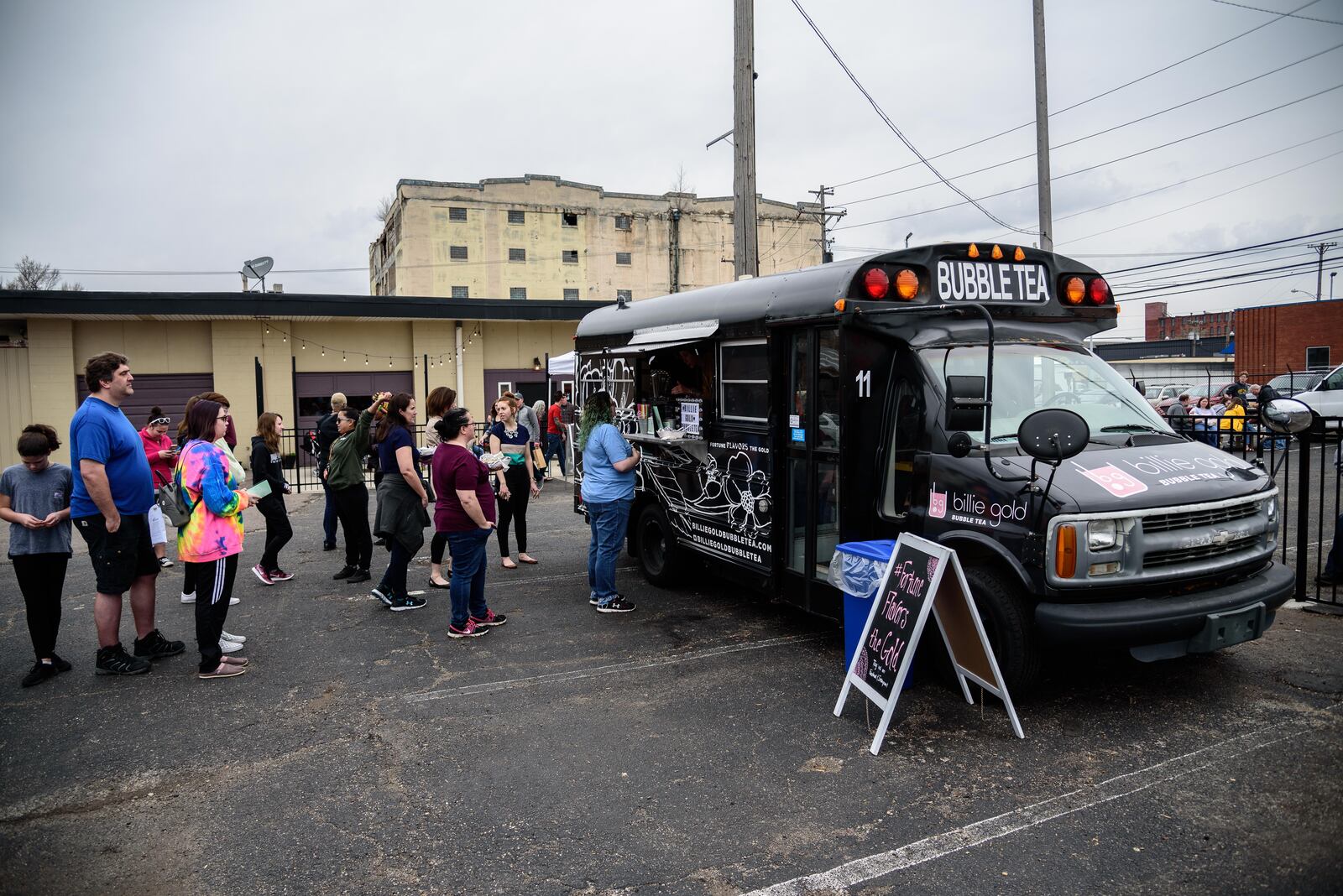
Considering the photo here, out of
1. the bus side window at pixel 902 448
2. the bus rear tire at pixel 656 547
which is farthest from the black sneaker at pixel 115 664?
the bus side window at pixel 902 448

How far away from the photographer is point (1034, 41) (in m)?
14.3

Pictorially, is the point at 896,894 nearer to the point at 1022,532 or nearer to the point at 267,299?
the point at 1022,532

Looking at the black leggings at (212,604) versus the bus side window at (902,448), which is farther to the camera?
the black leggings at (212,604)

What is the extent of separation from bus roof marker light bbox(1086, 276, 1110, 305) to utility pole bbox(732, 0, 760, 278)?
5.90 metres

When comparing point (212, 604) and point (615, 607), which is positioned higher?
point (212, 604)

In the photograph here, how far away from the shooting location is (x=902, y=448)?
205 inches

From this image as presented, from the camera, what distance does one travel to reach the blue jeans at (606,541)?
696 cm

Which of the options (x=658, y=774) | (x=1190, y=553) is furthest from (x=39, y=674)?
(x=1190, y=553)

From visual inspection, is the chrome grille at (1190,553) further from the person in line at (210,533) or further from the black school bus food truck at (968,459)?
the person in line at (210,533)

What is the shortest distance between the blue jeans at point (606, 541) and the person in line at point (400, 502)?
1.52 metres

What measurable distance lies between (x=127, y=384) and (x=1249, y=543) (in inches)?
275

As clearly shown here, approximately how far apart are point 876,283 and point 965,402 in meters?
1.10

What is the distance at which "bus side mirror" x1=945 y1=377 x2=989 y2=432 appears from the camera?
14.9ft

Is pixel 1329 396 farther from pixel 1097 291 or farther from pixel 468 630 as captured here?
pixel 468 630
